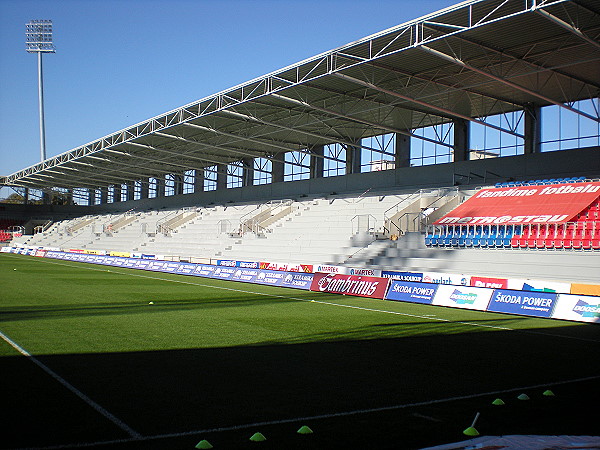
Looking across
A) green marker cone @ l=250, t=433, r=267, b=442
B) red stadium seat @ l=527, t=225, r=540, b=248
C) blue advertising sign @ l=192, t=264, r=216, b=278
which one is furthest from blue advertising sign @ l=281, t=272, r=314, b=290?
green marker cone @ l=250, t=433, r=267, b=442

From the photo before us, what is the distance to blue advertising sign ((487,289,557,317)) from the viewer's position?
15773mm

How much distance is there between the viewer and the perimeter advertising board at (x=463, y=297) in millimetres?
17288

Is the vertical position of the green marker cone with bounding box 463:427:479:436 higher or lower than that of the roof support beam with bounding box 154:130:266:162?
lower

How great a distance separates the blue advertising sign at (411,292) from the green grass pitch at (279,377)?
3.54 meters

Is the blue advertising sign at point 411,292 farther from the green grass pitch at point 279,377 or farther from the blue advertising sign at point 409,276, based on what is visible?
the green grass pitch at point 279,377

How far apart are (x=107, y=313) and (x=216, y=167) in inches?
1668

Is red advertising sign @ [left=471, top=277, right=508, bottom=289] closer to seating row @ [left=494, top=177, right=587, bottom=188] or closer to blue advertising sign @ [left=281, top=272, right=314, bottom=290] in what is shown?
blue advertising sign @ [left=281, top=272, right=314, bottom=290]

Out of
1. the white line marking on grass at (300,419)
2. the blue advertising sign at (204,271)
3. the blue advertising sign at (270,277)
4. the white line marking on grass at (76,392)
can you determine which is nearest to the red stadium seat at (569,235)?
the blue advertising sign at (270,277)

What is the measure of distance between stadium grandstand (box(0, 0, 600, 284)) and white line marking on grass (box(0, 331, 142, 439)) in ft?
51.2

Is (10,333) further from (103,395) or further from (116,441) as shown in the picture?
(116,441)

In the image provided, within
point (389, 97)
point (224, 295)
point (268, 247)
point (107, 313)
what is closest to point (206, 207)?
point (268, 247)

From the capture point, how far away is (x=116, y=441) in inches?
205

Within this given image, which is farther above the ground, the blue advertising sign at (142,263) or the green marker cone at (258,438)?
the green marker cone at (258,438)

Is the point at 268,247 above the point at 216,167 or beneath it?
beneath
